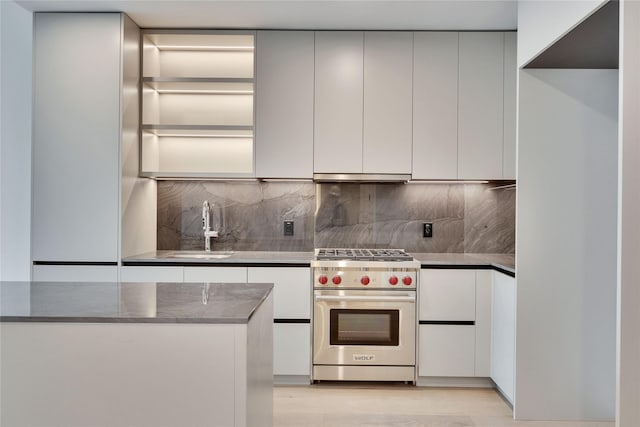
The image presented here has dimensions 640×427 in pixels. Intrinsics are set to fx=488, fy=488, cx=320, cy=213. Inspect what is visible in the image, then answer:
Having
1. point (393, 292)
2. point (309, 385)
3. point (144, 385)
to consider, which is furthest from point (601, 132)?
point (144, 385)

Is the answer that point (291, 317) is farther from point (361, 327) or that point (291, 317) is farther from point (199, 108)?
point (199, 108)

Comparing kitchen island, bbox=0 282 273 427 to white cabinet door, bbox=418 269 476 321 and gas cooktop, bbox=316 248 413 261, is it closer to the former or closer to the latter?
gas cooktop, bbox=316 248 413 261

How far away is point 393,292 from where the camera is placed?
3271mm

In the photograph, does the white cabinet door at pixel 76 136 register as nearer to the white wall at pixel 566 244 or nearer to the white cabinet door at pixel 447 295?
the white cabinet door at pixel 447 295

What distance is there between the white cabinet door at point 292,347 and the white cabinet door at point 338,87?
131 cm

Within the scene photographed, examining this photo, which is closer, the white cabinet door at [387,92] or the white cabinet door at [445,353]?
the white cabinet door at [445,353]

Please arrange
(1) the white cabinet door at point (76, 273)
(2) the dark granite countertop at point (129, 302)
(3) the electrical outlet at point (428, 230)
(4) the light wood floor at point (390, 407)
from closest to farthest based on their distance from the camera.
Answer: (2) the dark granite countertop at point (129, 302), (4) the light wood floor at point (390, 407), (1) the white cabinet door at point (76, 273), (3) the electrical outlet at point (428, 230)

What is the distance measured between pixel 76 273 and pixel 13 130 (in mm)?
1299

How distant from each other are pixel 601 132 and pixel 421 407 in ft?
6.37

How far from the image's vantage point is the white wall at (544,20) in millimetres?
2123

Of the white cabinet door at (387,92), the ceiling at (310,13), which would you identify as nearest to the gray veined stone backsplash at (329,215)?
the white cabinet door at (387,92)

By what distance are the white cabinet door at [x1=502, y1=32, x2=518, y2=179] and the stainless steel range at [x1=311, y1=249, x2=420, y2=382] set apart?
99 cm

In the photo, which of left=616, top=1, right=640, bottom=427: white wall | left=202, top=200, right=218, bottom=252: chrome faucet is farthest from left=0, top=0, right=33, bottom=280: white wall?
left=616, top=1, right=640, bottom=427: white wall

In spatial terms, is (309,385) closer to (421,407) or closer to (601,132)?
(421,407)
